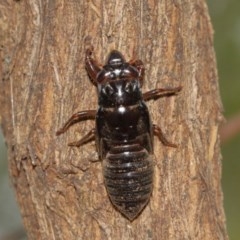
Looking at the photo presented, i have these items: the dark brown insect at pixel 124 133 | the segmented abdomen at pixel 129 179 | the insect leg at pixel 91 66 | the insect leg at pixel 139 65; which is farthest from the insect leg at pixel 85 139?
the insect leg at pixel 139 65

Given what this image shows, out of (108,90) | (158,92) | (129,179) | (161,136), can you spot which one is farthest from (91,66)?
(129,179)

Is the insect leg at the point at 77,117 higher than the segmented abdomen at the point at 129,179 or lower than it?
higher

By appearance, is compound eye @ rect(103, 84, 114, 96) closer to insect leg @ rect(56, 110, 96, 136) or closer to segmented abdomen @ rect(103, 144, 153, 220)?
insect leg @ rect(56, 110, 96, 136)

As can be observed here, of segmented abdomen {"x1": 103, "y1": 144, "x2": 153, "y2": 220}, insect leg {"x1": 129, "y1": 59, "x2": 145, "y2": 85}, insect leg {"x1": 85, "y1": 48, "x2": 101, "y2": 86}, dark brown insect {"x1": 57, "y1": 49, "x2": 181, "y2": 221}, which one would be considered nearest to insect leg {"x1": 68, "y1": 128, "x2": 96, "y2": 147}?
dark brown insect {"x1": 57, "y1": 49, "x2": 181, "y2": 221}

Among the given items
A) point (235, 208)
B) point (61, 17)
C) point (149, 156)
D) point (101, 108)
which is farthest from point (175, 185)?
point (235, 208)

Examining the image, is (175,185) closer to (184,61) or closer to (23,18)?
(184,61)

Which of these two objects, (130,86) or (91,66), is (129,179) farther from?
(91,66)

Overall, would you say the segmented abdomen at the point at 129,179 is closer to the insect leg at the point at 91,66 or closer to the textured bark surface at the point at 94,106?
the textured bark surface at the point at 94,106
